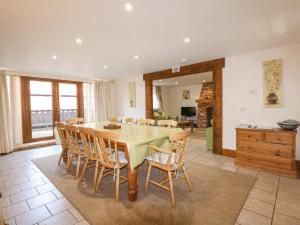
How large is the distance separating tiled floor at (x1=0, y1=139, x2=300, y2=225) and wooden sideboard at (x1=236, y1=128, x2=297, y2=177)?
0.20m

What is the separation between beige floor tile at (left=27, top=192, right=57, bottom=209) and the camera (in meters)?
2.14

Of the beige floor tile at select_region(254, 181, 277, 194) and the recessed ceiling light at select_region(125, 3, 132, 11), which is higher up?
the recessed ceiling light at select_region(125, 3, 132, 11)

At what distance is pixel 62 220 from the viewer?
1826 mm

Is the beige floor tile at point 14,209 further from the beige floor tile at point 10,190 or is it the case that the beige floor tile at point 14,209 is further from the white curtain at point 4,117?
the white curtain at point 4,117

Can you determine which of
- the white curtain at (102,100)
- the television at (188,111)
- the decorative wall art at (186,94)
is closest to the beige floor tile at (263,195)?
the white curtain at (102,100)

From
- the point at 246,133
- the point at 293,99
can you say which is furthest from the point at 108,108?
the point at 293,99

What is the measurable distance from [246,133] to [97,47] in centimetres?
336

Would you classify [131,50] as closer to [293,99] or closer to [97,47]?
[97,47]

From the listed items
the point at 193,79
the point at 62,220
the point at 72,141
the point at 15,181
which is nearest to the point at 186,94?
the point at 193,79

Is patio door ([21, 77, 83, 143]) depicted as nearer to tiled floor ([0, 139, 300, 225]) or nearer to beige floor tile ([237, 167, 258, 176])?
tiled floor ([0, 139, 300, 225])

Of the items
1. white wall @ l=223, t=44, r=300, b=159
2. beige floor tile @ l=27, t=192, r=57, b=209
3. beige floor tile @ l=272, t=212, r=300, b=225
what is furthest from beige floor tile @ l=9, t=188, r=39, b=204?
white wall @ l=223, t=44, r=300, b=159

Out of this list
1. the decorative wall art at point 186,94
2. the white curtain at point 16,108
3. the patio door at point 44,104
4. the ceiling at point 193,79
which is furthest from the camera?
the decorative wall art at point 186,94

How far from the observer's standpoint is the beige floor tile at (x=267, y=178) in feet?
8.66

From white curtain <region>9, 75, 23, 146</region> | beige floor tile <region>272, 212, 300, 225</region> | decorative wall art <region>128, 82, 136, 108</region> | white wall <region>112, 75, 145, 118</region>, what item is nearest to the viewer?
beige floor tile <region>272, 212, 300, 225</region>
